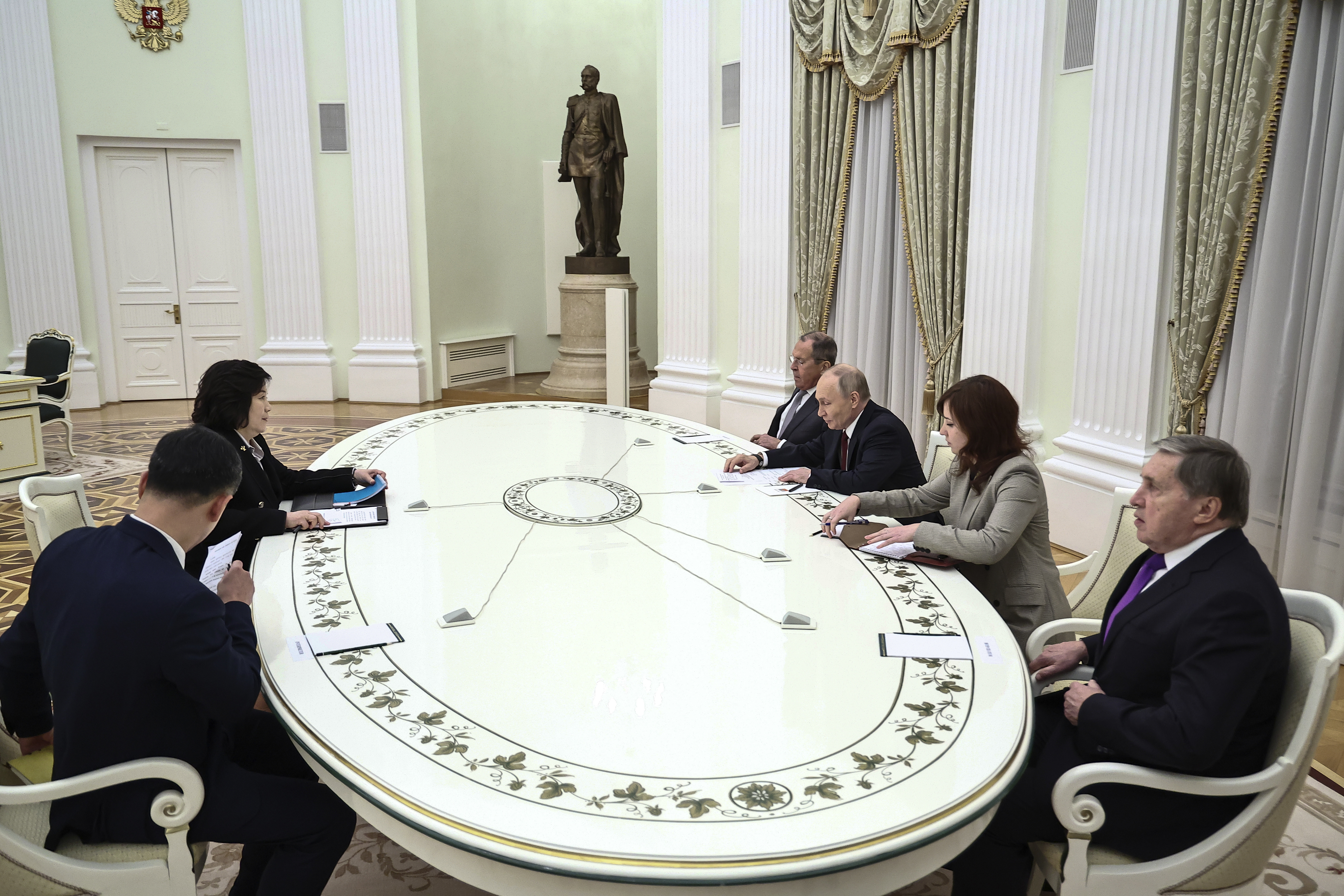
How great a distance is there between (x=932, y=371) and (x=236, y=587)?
489 centimetres

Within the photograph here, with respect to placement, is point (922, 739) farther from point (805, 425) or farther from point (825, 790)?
point (805, 425)

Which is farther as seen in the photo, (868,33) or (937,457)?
(868,33)

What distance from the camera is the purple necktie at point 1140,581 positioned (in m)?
2.14

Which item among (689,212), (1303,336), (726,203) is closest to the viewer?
(1303,336)

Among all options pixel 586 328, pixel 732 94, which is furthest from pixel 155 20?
pixel 732 94

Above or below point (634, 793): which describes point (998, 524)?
above

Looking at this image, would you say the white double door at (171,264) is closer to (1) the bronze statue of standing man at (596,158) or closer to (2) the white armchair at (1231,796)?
(1) the bronze statue of standing man at (596,158)

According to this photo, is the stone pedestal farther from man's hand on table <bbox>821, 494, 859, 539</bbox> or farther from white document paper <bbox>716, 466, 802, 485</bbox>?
man's hand on table <bbox>821, 494, 859, 539</bbox>

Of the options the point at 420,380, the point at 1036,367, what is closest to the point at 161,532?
the point at 1036,367

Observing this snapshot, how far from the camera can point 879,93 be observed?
253 inches

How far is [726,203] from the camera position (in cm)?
798

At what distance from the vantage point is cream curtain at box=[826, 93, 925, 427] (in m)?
6.54

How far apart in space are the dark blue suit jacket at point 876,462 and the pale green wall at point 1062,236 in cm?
218

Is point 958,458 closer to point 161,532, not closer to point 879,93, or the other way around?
point 161,532
